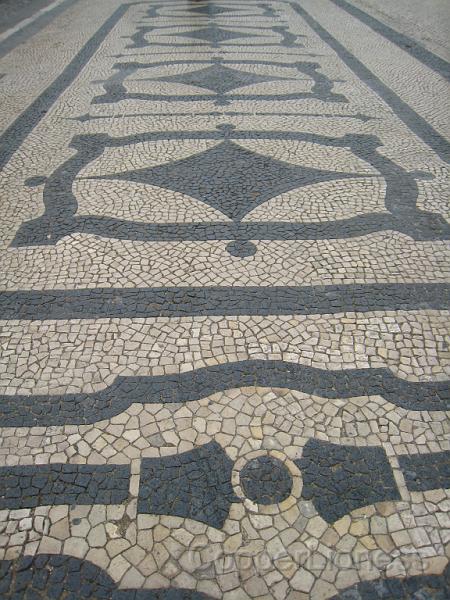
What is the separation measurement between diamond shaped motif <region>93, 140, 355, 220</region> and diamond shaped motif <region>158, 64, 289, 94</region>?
238 cm

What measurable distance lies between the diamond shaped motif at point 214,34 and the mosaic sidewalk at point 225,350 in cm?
404

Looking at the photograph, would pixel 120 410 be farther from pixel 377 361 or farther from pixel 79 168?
pixel 79 168

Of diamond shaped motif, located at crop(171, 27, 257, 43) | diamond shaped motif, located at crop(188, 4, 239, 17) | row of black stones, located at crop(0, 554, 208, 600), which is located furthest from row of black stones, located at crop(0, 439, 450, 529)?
diamond shaped motif, located at crop(188, 4, 239, 17)

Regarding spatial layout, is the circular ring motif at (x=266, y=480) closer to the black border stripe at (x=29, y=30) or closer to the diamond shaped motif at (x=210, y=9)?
the black border stripe at (x=29, y=30)

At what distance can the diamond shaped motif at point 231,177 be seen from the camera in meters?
4.67

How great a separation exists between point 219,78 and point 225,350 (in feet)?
19.7

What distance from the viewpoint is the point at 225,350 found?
3.12 m

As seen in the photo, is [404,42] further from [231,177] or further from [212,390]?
[212,390]

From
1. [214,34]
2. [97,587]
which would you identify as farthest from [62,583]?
[214,34]

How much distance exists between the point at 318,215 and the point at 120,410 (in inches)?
103

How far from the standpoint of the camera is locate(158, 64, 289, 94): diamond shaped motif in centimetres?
736

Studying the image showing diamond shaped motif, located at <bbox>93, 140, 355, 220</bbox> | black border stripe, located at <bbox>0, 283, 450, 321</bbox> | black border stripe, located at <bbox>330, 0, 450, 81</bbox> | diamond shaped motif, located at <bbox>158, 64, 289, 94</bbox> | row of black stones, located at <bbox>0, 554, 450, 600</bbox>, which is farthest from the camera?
black border stripe, located at <bbox>330, 0, 450, 81</bbox>

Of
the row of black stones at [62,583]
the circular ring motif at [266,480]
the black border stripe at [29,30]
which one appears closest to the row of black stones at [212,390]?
the circular ring motif at [266,480]

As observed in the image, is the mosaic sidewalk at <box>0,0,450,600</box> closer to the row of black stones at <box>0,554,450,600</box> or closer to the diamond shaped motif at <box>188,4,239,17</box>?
the row of black stones at <box>0,554,450,600</box>
